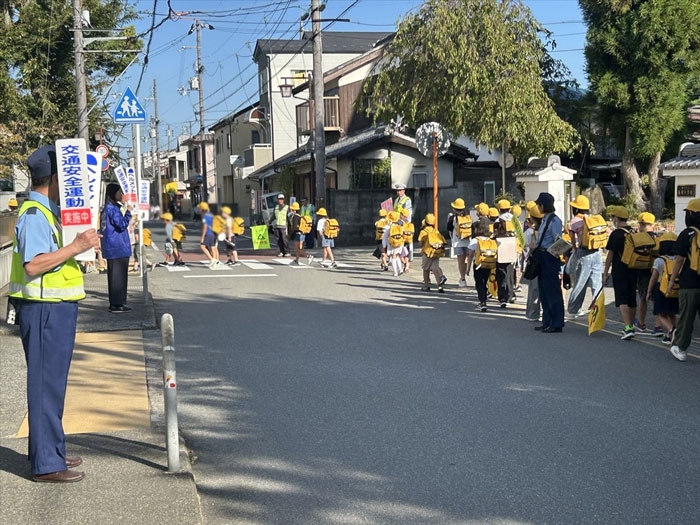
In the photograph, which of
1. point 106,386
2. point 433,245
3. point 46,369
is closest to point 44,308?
point 46,369

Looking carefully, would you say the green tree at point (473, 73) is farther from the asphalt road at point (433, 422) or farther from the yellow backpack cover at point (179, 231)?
the yellow backpack cover at point (179, 231)

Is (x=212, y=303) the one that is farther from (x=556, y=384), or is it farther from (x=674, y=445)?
(x=674, y=445)

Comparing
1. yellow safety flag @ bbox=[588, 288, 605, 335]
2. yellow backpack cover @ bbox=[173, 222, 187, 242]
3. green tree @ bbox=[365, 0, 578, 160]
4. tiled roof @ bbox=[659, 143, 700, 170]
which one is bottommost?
yellow safety flag @ bbox=[588, 288, 605, 335]

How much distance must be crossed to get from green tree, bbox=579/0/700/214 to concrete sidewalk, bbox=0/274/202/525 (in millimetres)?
19098

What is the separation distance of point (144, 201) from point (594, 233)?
8.70m

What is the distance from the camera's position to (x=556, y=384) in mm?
8023

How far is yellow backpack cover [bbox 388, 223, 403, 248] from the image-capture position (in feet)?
59.7

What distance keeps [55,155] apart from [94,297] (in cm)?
1009

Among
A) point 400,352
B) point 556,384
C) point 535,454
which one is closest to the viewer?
point 535,454

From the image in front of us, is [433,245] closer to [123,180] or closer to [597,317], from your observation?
[597,317]

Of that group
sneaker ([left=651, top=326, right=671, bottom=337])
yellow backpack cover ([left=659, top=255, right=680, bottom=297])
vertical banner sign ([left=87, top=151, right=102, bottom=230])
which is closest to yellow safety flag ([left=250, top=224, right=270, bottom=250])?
→ vertical banner sign ([left=87, top=151, right=102, bottom=230])

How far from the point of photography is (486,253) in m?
13.1

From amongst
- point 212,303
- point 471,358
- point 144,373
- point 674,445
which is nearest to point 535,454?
point 674,445

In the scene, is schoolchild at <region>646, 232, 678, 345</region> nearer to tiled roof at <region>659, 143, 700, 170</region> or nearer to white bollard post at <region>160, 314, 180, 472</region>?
tiled roof at <region>659, 143, 700, 170</region>
